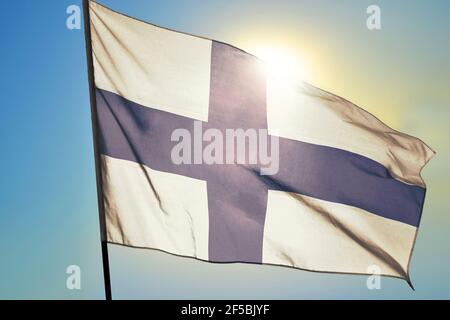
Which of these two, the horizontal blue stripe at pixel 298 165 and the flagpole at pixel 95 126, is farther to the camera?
the horizontal blue stripe at pixel 298 165

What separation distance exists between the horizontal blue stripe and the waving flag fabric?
12mm

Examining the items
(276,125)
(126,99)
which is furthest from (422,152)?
(126,99)

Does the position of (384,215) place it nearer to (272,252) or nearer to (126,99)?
(272,252)

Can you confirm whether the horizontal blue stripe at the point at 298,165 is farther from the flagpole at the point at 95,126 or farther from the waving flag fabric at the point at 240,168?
the flagpole at the point at 95,126

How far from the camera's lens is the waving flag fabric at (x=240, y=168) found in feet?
35.1

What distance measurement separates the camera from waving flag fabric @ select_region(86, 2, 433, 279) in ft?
35.1

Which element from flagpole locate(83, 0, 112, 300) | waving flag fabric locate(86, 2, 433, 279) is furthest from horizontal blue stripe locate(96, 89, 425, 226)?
flagpole locate(83, 0, 112, 300)

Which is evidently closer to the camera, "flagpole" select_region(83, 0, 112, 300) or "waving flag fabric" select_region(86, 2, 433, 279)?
"flagpole" select_region(83, 0, 112, 300)

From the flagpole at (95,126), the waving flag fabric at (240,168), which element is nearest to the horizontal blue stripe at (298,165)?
the waving flag fabric at (240,168)

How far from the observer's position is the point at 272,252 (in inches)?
432

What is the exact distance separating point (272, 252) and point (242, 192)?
0.78 metres

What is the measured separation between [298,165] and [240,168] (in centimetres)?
73

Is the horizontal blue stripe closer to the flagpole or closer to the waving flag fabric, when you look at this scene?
the waving flag fabric

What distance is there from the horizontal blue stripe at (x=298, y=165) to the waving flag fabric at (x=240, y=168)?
0.01 m
